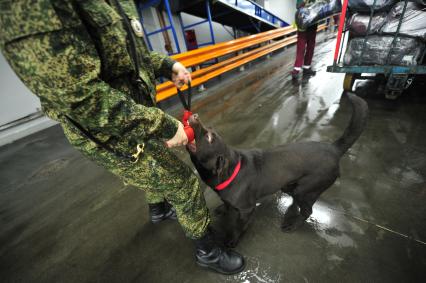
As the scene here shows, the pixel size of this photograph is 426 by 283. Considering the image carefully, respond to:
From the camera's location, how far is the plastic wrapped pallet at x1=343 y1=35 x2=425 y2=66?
8.89 feet

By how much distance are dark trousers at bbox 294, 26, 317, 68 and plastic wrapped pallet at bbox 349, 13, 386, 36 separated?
1958mm

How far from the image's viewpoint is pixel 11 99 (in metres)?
4.57

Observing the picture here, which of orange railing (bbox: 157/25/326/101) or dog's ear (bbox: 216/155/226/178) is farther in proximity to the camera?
orange railing (bbox: 157/25/326/101)

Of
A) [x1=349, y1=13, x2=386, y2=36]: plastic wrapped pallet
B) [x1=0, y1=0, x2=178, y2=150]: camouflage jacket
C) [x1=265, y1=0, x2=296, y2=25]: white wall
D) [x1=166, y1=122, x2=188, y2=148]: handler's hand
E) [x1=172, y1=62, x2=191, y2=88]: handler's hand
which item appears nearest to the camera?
[x1=0, y1=0, x2=178, y2=150]: camouflage jacket

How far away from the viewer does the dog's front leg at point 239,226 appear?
1563mm

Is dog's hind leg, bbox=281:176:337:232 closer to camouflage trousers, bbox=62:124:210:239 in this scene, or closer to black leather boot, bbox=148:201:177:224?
camouflage trousers, bbox=62:124:210:239

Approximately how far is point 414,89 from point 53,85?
5.31 meters

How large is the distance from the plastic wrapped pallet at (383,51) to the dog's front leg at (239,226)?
3.20 m

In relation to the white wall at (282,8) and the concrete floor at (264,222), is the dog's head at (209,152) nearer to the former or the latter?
the concrete floor at (264,222)

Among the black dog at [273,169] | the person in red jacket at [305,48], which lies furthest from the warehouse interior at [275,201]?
the person in red jacket at [305,48]

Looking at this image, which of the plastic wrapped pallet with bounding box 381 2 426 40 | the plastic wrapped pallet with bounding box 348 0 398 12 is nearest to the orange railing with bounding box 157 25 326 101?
the plastic wrapped pallet with bounding box 348 0 398 12

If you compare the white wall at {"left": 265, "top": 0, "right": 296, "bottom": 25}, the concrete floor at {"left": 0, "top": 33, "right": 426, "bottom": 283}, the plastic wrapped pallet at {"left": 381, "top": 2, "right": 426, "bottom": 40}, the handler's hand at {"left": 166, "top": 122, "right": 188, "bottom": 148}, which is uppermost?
the white wall at {"left": 265, "top": 0, "right": 296, "bottom": 25}

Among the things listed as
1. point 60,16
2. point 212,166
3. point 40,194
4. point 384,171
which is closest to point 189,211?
point 212,166

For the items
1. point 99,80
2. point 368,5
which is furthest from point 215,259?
point 368,5
